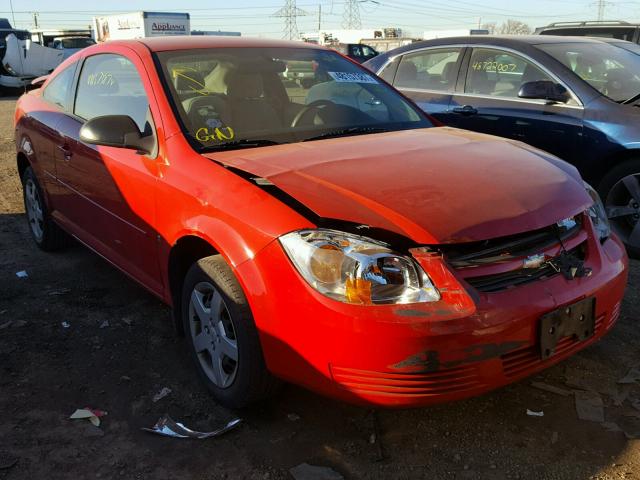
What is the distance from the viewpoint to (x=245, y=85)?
11.5ft

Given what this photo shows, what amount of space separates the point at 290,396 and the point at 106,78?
2.34 meters

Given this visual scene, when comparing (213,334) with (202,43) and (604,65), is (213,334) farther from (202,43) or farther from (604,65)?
(604,65)

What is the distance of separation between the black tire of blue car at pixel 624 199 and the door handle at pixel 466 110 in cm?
129

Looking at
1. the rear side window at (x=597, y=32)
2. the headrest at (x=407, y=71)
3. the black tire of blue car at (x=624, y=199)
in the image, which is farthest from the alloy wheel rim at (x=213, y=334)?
the rear side window at (x=597, y=32)

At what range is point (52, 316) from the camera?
149 inches

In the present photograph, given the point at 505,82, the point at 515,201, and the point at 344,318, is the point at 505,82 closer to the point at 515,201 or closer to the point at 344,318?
the point at 515,201

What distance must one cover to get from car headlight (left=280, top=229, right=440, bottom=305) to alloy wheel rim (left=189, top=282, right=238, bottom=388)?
0.52m

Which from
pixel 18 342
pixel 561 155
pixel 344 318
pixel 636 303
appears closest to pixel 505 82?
pixel 561 155

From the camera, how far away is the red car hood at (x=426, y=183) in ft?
7.62

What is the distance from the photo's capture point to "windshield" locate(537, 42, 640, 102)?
5.02 meters

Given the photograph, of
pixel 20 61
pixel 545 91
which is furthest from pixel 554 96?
pixel 20 61

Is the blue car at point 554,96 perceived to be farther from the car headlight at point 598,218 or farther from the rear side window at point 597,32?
the rear side window at point 597,32

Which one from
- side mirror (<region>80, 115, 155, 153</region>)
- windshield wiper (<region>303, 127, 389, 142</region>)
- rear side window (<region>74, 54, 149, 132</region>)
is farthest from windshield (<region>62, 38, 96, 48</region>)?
windshield wiper (<region>303, 127, 389, 142</region>)

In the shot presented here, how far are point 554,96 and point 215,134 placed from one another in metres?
3.04
